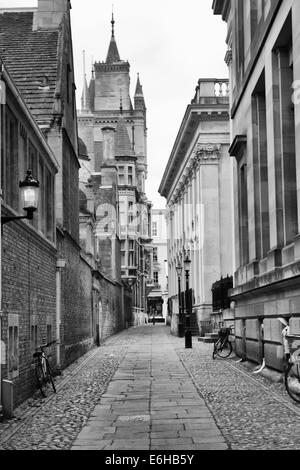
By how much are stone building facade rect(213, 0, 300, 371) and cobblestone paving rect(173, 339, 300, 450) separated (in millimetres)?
1094

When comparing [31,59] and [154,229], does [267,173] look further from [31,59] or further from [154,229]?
[154,229]

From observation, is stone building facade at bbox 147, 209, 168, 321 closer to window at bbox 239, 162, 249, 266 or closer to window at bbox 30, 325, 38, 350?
window at bbox 239, 162, 249, 266

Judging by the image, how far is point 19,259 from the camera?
497 inches

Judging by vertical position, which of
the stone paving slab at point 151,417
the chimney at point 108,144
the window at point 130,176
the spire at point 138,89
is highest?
the spire at point 138,89

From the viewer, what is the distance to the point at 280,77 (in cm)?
1762

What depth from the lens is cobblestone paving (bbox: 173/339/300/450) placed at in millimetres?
8945

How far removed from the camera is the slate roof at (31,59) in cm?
2091

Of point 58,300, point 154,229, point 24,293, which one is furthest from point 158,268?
point 24,293

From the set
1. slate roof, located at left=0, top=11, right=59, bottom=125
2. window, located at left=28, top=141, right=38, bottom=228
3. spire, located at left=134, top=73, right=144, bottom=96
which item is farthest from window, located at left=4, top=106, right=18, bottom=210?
spire, located at left=134, top=73, right=144, bottom=96

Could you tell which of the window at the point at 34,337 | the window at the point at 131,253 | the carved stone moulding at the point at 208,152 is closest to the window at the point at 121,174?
the window at the point at 131,253

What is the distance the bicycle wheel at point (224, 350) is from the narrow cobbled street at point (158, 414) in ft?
14.7

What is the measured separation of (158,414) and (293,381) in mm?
2280

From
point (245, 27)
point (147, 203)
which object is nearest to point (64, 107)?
point (245, 27)

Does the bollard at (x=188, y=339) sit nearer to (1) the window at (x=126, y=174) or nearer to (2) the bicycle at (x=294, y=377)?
(2) the bicycle at (x=294, y=377)
